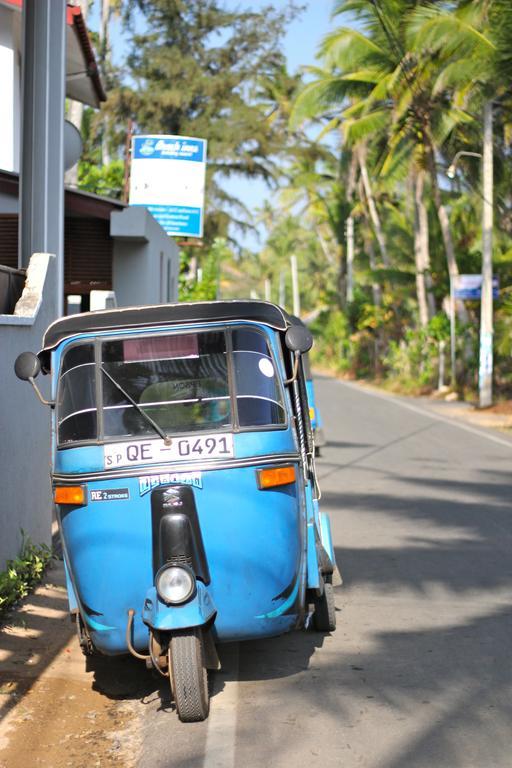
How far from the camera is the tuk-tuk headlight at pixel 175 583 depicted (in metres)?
5.78

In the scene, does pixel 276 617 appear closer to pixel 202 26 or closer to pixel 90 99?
pixel 90 99

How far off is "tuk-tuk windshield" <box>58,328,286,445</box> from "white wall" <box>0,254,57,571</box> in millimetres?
2309

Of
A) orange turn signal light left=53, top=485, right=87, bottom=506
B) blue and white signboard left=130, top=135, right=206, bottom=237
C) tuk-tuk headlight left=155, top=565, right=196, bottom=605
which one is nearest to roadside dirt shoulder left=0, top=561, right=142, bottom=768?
tuk-tuk headlight left=155, top=565, right=196, bottom=605

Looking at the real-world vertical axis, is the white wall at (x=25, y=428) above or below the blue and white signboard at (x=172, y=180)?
below

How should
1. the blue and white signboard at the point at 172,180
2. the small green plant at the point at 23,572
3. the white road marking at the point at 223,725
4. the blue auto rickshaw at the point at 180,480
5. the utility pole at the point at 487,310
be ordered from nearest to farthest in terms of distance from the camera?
1. the white road marking at the point at 223,725
2. the blue auto rickshaw at the point at 180,480
3. the small green plant at the point at 23,572
4. the blue and white signboard at the point at 172,180
5. the utility pole at the point at 487,310

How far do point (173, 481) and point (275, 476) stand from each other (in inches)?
21.5

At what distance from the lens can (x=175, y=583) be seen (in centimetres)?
580

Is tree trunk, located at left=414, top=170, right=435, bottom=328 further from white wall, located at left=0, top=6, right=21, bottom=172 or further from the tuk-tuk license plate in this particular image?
the tuk-tuk license plate

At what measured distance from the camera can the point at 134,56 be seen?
1714 inches

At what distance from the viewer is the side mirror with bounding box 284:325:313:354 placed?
629cm

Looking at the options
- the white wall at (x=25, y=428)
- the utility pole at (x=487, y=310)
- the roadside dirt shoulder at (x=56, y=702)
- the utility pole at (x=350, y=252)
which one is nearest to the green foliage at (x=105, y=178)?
the utility pole at (x=487, y=310)

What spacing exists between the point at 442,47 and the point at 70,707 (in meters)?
27.2

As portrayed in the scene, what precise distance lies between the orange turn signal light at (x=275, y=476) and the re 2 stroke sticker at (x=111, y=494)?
706mm

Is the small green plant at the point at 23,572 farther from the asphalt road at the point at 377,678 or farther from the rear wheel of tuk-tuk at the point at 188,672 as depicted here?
the rear wheel of tuk-tuk at the point at 188,672
